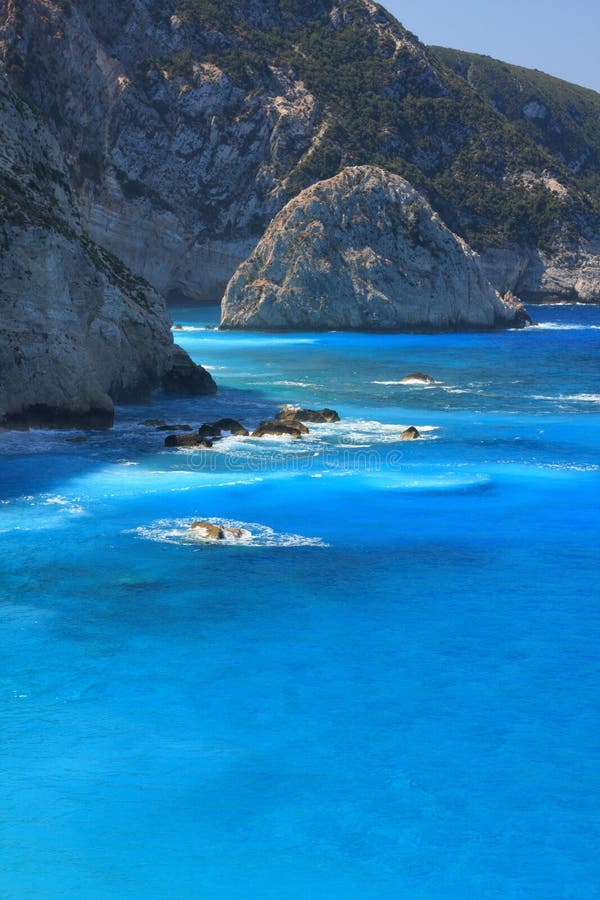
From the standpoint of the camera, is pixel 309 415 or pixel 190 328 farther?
pixel 190 328

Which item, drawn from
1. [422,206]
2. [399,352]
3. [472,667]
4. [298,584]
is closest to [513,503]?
[298,584]

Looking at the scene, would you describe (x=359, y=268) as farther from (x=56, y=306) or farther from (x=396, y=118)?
(x=56, y=306)

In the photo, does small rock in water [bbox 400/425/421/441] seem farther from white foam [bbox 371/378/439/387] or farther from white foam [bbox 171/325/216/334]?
white foam [bbox 171/325/216/334]

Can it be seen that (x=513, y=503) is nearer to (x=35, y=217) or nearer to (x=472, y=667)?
(x=472, y=667)

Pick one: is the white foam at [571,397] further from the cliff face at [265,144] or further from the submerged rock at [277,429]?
the cliff face at [265,144]

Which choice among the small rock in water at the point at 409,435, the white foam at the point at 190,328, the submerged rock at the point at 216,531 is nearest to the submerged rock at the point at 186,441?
the small rock in water at the point at 409,435

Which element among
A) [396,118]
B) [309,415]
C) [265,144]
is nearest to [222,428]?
[309,415]
